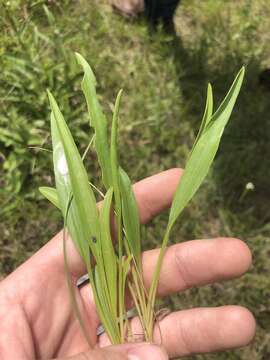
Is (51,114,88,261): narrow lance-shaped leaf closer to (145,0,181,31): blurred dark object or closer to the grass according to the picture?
the grass

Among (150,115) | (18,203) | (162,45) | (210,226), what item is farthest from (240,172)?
(18,203)

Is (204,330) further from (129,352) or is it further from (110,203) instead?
(110,203)

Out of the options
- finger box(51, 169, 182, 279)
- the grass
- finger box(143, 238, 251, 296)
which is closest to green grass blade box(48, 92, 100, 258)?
finger box(51, 169, 182, 279)

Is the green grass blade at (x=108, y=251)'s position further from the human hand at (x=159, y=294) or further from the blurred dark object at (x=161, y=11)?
the blurred dark object at (x=161, y=11)

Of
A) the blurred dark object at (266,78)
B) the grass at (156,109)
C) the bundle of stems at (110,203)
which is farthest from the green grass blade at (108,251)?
the blurred dark object at (266,78)

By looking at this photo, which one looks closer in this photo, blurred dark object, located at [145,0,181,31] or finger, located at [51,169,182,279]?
finger, located at [51,169,182,279]

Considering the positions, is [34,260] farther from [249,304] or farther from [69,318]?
[249,304]
